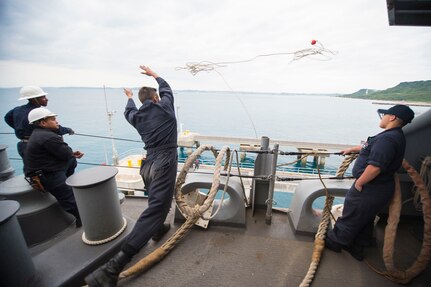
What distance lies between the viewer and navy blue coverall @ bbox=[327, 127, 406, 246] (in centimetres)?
187

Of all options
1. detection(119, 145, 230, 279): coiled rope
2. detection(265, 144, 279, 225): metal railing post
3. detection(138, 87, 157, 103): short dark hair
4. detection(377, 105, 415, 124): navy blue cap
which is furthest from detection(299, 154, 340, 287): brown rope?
detection(138, 87, 157, 103): short dark hair

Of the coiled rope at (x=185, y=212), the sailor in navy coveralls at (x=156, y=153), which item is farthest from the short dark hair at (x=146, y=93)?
the coiled rope at (x=185, y=212)

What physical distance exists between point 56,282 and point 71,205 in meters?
0.91

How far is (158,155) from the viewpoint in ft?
7.18

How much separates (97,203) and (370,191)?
2.84 meters

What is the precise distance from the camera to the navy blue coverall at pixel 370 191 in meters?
1.87

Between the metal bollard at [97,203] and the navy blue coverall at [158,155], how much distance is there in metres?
0.39

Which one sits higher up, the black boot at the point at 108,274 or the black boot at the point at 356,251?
the black boot at the point at 108,274

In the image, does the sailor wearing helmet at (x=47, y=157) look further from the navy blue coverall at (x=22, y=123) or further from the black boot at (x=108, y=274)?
the black boot at (x=108, y=274)

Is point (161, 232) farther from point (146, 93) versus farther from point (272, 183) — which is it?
point (146, 93)

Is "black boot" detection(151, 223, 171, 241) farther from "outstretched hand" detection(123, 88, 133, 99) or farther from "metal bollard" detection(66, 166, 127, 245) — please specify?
"outstretched hand" detection(123, 88, 133, 99)

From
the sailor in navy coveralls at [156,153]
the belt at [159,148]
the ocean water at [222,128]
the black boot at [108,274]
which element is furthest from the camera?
the ocean water at [222,128]

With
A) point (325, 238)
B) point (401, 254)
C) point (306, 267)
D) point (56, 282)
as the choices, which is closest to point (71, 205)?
point (56, 282)

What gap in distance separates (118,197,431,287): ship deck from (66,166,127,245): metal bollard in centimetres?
47
